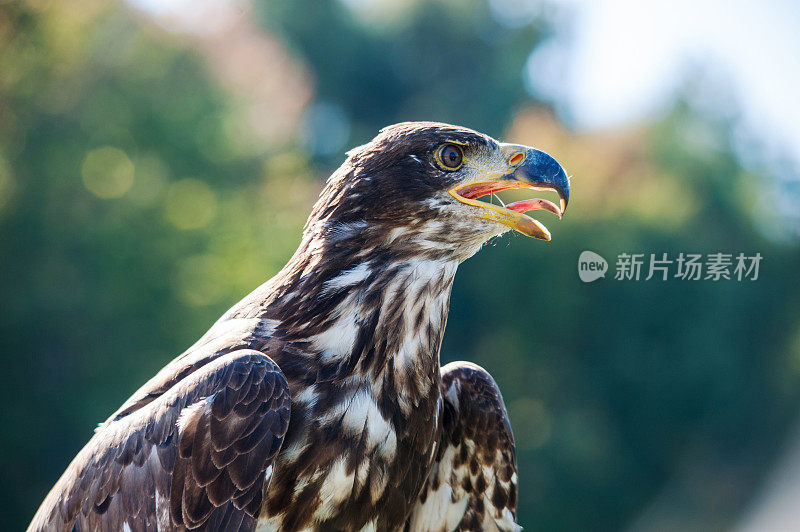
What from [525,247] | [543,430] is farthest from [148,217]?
[543,430]

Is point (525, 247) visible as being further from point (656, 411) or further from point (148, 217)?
point (148, 217)

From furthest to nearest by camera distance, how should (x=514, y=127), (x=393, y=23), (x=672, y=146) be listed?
(x=393, y=23)
(x=514, y=127)
(x=672, y=146)

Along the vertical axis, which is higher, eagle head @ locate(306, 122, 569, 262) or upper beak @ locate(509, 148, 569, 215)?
upper beak @ locate(509, 148, 569, 215)

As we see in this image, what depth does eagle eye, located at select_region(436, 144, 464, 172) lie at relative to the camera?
10.3ft

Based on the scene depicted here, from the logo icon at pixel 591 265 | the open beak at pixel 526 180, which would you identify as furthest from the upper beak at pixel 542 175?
the logo icon at pixel 591 265

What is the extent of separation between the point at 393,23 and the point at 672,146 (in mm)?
10517

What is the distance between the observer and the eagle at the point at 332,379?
Result: 2.65 m

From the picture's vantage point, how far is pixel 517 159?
323 centimetres

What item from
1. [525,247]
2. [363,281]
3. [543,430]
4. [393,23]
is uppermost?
[393,23]

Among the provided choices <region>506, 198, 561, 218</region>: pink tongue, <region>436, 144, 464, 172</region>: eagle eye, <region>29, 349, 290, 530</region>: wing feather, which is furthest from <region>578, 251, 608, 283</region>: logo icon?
<region>29, 349, 290, 530</region>: wing feather

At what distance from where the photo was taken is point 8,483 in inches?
558

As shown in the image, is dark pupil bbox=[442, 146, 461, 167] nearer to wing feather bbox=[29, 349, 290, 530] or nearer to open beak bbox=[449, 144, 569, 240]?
open beak bbox=[449, 144, 569, 240]

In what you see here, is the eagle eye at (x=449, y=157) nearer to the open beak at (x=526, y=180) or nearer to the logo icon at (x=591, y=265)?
the open beak at (x=526, y=180)

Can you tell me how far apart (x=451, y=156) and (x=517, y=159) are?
29 centimetres
